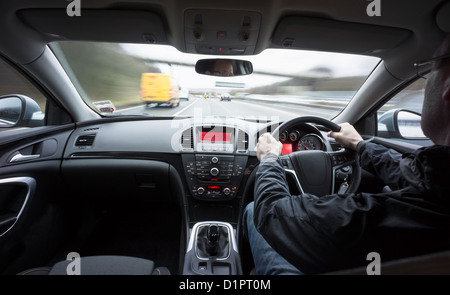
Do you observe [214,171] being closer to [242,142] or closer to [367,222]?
[242,142]

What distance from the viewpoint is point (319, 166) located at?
6.67 ft

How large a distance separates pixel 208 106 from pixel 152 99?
0.83 m

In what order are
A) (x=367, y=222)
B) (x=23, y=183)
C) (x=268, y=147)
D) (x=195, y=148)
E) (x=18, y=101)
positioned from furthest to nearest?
1. (x=195, y=148)
2. (x=18, y=101)
3. (x=23, y=183)
4. (x=268, y=147)
5. (x=367, y=222)

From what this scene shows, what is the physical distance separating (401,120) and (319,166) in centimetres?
168

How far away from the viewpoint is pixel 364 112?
271 centimetres

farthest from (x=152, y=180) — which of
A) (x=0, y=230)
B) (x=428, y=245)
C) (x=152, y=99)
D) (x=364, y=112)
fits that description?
(x=364, y=112)

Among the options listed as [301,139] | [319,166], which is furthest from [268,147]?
[301,139]

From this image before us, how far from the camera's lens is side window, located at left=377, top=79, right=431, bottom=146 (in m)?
2.61

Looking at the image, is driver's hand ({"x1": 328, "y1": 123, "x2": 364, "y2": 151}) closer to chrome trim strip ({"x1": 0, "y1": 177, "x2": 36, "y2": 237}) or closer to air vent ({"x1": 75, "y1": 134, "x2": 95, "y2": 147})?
air vent ({"x1": 75, "y1": 134, "x2": 95, "y2": 147})

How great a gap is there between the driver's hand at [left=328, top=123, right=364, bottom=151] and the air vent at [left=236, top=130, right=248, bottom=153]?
905mm

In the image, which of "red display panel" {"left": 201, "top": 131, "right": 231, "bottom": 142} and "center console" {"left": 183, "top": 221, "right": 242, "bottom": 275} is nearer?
"center console" {"left": 183, "top": 221, "right": 242, "bottom": 275}

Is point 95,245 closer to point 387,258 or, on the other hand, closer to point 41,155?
point 41,155

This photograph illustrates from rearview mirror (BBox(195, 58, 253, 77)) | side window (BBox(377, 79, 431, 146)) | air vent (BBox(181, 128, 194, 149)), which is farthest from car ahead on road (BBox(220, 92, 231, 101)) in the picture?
side window (BBox(377, 79, 431, 146))

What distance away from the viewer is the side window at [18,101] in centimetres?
226
